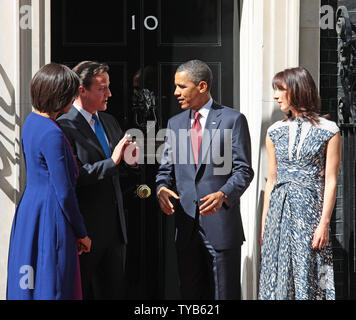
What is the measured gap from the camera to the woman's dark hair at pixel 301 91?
198 inches

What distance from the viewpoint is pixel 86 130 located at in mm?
5129

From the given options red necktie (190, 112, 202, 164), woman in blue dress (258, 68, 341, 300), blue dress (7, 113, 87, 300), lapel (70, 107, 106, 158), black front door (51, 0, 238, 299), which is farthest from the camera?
black front door (51, 0, 238, 299)

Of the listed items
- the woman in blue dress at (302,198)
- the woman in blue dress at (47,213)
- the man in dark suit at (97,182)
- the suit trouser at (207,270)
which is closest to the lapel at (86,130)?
the man in dark suit at (97,182)

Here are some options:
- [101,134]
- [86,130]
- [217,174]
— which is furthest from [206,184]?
[86,130]

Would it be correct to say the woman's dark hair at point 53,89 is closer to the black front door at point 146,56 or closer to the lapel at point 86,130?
the lapel at point 86,130

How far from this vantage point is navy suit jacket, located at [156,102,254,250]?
5.22 meters

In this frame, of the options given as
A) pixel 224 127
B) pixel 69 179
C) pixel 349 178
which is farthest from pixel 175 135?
pixel 349 178

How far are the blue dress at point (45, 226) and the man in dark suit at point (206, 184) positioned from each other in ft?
2.84

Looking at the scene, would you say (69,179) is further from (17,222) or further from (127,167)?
(127,167)

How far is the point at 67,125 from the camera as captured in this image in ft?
16.8

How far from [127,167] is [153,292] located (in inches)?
41.6

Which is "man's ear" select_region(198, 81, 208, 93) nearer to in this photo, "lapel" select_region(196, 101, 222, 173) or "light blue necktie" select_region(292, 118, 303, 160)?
"lapel" select_region(196, 101, 222, 173)

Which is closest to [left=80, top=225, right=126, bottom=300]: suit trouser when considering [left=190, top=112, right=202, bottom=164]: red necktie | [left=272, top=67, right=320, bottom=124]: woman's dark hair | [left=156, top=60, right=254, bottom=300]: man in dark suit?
[left=156, top=60, right=254, bottom=300]: man in dark suit
